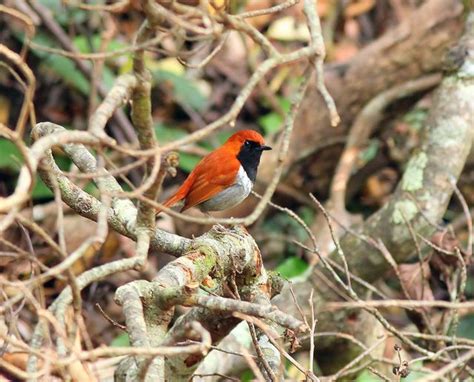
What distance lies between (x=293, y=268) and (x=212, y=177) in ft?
5.47

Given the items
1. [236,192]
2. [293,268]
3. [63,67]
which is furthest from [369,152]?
[236,192]

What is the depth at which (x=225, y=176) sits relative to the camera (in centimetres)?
600

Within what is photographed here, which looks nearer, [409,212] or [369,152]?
[409,212]

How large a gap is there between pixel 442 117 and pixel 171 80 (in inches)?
134

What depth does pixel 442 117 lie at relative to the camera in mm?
6582

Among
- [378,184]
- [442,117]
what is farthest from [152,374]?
[378,184]

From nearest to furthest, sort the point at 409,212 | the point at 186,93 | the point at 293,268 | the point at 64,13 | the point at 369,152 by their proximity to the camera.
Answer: the point at 409,212
the point at 293,268
the point at 64,13
the point at 369,152
the point at 186,93

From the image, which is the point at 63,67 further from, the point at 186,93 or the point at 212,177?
the point at 212,177

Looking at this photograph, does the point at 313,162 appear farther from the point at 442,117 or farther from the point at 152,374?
the point at 152,374

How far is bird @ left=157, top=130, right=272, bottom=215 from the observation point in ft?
19.6

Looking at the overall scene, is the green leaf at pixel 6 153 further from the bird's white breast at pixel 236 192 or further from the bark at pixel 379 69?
the bird's white breast at pixel 236 192

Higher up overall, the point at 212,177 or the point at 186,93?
the point at 212,177

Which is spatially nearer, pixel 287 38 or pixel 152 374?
pixel 152 374

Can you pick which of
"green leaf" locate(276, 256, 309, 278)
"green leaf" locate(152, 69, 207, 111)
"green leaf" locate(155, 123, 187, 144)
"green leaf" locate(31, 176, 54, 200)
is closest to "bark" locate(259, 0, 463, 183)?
"green leaf" locate(276, 256, 309, 278)
